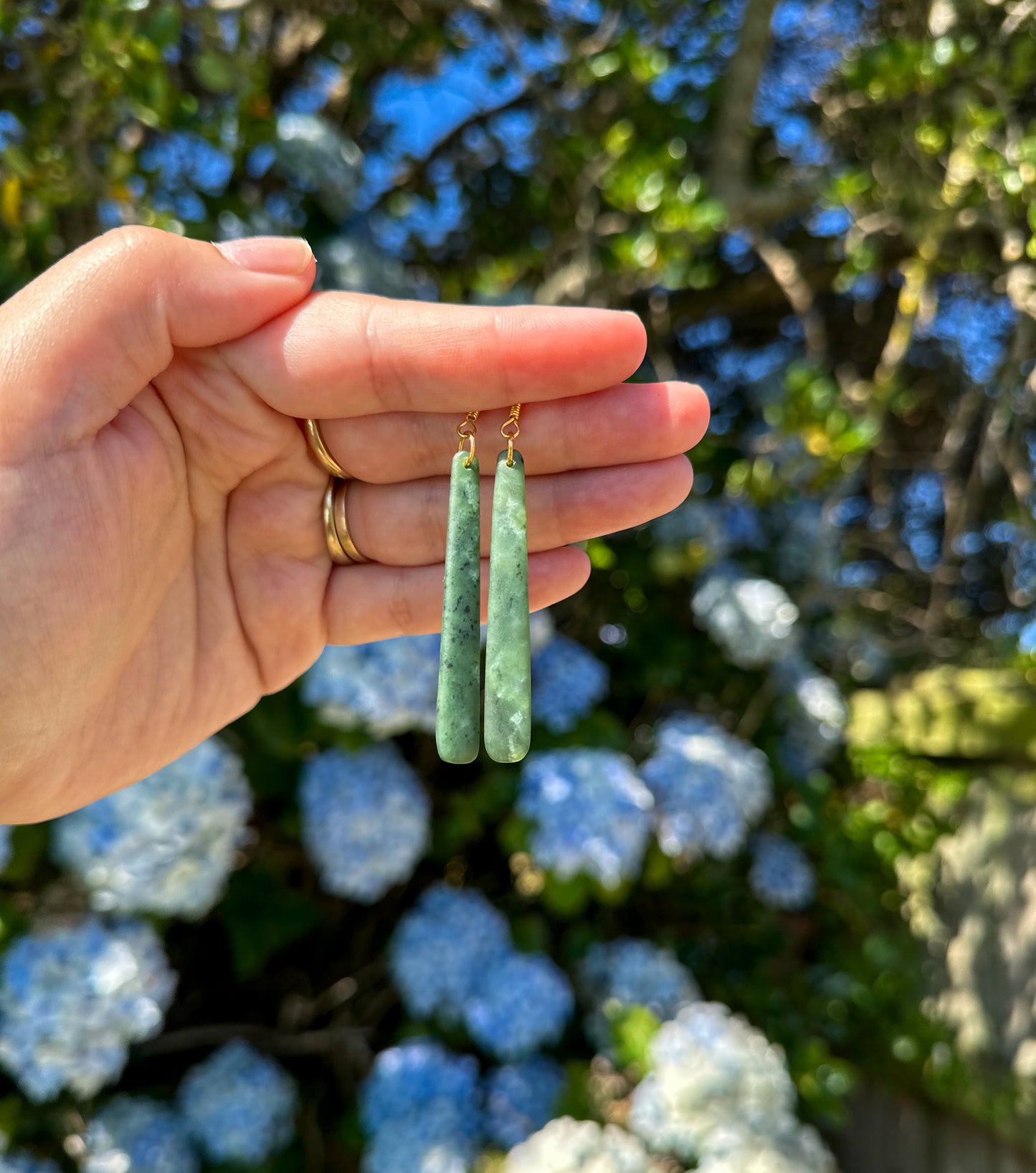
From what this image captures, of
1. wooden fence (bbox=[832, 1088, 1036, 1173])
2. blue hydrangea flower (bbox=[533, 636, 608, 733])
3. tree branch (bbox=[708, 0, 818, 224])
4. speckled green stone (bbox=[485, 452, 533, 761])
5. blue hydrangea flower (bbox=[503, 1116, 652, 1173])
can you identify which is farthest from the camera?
wooden fence (bbox=[832, 1088, 1036, 1173])

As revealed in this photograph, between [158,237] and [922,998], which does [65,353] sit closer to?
[158,237]

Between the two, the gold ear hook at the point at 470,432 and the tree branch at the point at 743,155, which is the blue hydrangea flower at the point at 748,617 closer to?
the tree branch at the point at 743,155

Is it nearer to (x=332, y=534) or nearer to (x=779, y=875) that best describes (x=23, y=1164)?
(x=332, y=534)

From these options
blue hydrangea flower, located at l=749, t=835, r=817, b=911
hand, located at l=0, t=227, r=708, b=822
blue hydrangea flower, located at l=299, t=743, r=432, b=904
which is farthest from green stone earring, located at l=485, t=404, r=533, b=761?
blue hydrangea flower, located at l=749, t=835, r=817, b=911

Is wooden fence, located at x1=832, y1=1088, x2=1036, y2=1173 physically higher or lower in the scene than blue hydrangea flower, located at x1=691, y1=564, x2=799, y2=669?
lower

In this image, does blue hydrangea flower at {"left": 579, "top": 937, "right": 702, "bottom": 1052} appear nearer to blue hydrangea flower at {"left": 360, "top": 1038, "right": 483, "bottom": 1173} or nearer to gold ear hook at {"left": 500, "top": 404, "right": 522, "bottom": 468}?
blue hydrangea flower at {"left": 360, "top": 1038, "right": 483, "bottom": 1173}

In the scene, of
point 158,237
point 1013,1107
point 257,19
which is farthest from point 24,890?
point 1013,1107

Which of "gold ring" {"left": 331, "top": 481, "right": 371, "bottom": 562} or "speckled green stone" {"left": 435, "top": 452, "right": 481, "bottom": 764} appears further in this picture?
"gold ring" {"left": 331, "top": 481, "right": 371, "bottom": 562}
